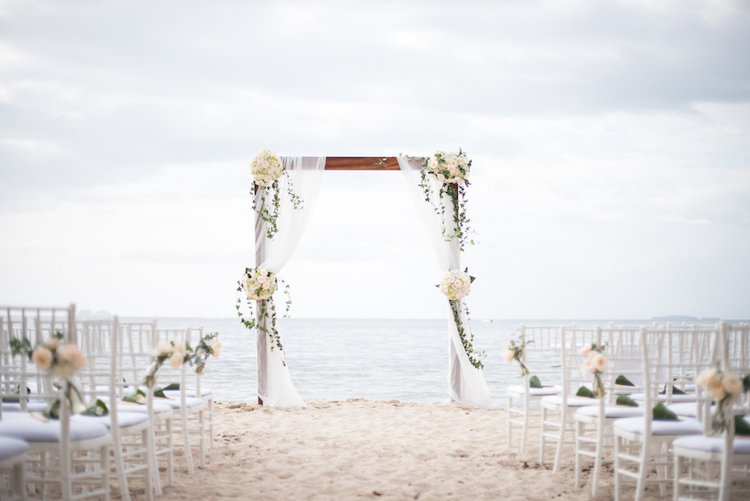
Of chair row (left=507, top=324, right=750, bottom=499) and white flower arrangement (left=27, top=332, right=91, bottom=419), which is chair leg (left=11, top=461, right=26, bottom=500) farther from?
chair row (left=507, top=324, right=750, bottom=499)

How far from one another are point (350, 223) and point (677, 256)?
52.9ft

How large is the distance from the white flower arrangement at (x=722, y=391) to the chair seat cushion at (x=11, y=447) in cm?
295

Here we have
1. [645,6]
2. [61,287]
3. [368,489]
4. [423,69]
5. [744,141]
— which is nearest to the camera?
[368,489]

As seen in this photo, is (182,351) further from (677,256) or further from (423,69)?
(677,256)

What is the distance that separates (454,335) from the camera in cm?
824

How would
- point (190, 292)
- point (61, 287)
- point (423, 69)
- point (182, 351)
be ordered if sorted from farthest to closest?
1. point (190, 292)
2. point (61, 287)
3. point (423, 69)
4. point (182, 351)

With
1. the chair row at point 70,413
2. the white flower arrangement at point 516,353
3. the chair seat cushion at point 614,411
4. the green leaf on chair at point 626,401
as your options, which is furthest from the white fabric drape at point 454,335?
the chair row at point 70,413

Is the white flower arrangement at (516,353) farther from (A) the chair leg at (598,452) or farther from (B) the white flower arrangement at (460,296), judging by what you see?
(B) the white flower arrangement at (460,296)

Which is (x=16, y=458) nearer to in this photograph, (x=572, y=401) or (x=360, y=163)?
(x=572, y=401)

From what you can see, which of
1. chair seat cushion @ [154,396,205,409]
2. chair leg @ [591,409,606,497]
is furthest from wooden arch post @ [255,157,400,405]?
chair leg @ [591,409,606,497]

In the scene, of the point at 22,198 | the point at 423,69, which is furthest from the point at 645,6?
the point at 22,198

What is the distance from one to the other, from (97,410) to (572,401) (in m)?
3.12

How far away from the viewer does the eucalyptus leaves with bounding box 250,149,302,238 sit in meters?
8.08

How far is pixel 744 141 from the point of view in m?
17.1
